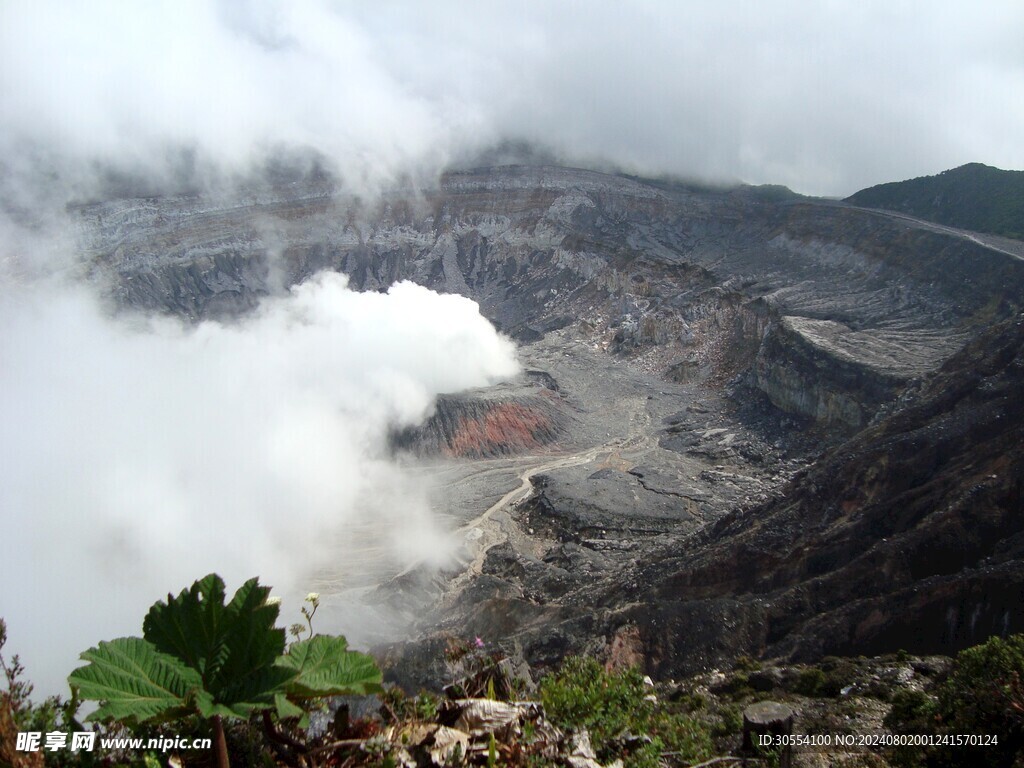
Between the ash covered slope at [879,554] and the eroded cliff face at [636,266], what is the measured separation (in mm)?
18251

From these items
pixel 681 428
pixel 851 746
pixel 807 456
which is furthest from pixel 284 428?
pixel 851 746

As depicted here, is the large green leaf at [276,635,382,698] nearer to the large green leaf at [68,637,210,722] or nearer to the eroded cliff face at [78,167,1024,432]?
the large green leaf at [68,637,210,722]

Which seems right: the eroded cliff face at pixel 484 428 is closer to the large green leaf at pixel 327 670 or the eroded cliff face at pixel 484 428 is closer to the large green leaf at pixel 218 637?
the large green leaf at pixel 327 670

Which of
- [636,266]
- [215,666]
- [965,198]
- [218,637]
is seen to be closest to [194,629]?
[218,637]

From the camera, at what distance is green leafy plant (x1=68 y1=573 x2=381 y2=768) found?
4762mm

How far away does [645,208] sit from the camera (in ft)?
373

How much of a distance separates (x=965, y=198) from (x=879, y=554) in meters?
82.8

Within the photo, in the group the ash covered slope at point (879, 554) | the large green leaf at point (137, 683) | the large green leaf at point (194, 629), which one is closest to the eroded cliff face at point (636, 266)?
the ash covered slope at point (879, 554)

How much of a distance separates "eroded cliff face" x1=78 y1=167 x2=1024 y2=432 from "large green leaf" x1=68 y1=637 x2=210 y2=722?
50.8 metres

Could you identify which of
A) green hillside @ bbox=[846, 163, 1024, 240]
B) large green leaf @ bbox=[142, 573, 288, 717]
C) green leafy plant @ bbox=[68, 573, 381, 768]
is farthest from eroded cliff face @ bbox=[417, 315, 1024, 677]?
green hillside @ bbox=[846, 163, 1024, 240]

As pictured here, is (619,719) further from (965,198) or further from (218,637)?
(965,198)

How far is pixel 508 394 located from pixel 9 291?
77.5 metres

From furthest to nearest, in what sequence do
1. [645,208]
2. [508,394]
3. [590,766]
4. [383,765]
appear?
[645,208], [508,394], [590,766], [383,765]

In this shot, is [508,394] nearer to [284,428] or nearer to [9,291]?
[284,428]
